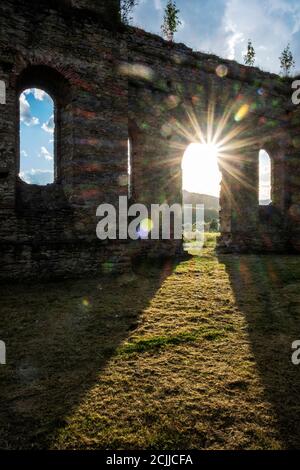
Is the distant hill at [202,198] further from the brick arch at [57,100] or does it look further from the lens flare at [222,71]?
the brick arch at [57,100]

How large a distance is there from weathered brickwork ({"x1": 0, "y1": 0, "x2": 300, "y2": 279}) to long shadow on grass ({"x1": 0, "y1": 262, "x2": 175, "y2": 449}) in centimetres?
83

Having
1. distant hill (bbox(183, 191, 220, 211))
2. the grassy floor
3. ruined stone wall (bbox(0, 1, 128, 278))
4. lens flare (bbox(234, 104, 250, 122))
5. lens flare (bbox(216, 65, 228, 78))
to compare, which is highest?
distant hill (bbox(183, 191, 220, 211))

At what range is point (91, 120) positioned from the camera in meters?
7.08

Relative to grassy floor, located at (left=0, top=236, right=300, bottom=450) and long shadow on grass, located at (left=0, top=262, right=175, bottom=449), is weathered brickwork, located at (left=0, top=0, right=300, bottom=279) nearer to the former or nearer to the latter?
long shadow on grass, located at (left=0, top=262, right=175, bottom=449)

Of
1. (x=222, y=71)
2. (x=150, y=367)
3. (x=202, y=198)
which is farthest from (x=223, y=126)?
(x=202, y=198)

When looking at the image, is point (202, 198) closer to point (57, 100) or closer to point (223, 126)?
point (223, 126)

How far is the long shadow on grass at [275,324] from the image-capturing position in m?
2.79

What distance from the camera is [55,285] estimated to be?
245 inches

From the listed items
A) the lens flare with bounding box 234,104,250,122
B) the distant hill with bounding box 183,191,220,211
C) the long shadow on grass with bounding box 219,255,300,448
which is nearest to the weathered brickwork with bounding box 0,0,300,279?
the lens flare with bounding box 234,104,250,122

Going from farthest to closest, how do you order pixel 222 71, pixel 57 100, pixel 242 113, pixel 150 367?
pixel 242 113 < pixel 222 71 < pixel 57 100 < pixel 150 367

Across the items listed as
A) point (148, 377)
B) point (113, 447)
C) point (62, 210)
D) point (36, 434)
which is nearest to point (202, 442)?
point (113, 447)

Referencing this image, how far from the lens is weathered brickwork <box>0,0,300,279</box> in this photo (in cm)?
633

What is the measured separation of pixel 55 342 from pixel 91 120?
15.8ft
